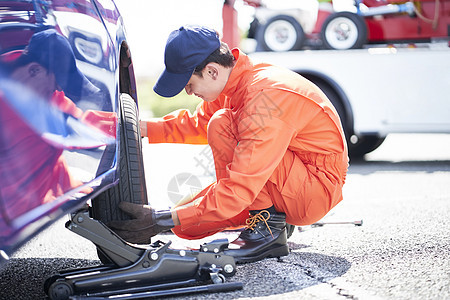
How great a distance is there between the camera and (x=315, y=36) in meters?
6.65

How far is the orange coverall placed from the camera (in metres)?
2.21

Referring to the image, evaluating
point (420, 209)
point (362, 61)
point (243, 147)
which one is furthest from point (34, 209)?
point (362, 61)

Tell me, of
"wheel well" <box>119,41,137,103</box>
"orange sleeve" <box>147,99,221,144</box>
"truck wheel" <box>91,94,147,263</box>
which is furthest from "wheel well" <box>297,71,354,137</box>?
"truck wheel" <box>91,94,147,263</box>

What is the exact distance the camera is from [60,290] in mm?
1963

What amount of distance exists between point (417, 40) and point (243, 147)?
16.1 feet

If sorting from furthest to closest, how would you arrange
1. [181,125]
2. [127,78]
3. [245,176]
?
[181,125]
[127,78]
[245,176]

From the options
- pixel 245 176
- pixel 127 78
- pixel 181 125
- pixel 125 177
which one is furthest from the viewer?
pixel 181 125

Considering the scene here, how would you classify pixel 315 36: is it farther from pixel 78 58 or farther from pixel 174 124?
pixel 78 58

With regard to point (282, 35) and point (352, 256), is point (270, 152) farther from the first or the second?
point (282, 35)

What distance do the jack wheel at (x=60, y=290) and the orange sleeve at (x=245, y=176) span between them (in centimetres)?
48

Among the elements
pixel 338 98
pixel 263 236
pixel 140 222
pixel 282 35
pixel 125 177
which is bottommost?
pixel 338 98

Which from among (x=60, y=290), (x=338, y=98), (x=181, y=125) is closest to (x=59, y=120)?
(x=60, y=290)

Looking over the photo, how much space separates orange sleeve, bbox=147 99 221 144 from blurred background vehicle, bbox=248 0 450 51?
3739mm

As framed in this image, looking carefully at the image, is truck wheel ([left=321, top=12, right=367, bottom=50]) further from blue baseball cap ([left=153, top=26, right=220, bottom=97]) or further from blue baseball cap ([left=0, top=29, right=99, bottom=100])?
blue baseball cap ([left=0, top=29, right=99, bottom=100])
